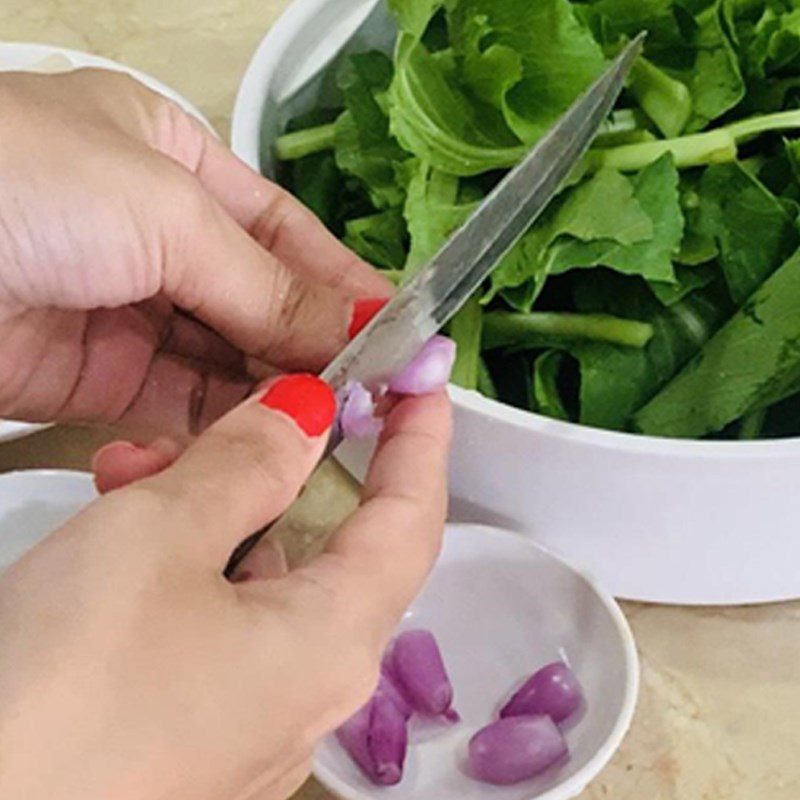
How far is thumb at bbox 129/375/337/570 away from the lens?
51 centimetres

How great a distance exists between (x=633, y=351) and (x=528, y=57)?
16cm

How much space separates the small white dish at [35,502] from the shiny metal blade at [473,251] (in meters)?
0.23

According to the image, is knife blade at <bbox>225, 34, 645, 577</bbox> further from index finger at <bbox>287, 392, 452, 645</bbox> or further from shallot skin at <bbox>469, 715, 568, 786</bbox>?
shallot skin at <bbox>469, 715, 568, 786</bbox>

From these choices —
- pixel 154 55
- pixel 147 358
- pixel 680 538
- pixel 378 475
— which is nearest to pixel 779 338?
pixel 680 538

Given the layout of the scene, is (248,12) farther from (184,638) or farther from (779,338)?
(184,638)

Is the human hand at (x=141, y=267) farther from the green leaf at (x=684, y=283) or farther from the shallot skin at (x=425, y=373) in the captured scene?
the green leaf at (x=684, y=283)

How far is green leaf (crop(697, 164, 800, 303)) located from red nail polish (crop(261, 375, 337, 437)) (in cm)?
26

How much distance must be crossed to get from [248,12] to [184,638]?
2.46 feet

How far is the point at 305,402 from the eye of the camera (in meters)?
0.57

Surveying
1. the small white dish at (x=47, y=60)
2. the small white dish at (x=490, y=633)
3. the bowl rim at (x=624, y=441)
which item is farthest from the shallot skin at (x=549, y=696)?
the small white dish at (x=47, y=60)

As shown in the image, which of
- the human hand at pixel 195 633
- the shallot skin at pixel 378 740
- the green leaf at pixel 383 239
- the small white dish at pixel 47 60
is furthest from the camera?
the small white dish at pixel 47 60

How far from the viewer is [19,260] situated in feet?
2.13

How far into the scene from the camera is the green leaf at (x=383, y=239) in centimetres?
80

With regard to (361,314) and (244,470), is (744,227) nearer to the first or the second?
(361,314)
